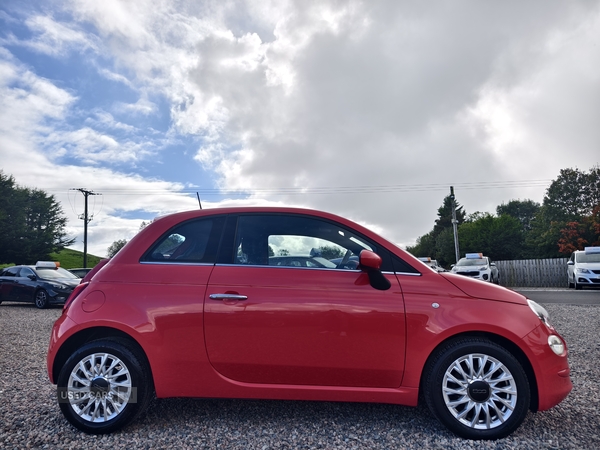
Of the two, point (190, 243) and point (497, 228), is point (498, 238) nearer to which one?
point (497, 228)

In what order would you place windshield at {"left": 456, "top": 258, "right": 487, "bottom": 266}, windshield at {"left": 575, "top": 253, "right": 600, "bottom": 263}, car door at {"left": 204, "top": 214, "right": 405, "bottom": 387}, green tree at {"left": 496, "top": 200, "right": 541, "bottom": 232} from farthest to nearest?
green tree at {"left": 496, "top": 200, "right": 541, "bottom": 232} → windshield at {"left": 456, "top": 258, "right": 487, "bottom": 266} → windshield at {"left": 575, "top": 253, "right": 600, "bottom": 263} → car door at {"left": 204, "top": 214, "right": 405, "bottom": 387}

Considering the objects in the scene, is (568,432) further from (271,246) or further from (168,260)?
(168,260)

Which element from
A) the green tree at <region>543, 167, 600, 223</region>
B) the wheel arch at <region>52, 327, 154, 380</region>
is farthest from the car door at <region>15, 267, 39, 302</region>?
the green tree at <region>543, 167, 600, 223</region>

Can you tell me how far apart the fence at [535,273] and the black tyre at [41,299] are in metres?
25.1

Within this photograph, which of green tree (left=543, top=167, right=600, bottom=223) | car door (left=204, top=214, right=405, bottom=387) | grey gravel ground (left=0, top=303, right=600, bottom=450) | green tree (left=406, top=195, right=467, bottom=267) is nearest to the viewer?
grey gravel ground (left=0, top=303, right=600, bottom=450)

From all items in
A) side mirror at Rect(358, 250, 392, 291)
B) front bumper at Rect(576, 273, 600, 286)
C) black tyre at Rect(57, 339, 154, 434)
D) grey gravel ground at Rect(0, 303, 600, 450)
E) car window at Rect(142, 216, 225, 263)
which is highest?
car window at Rect(142, 216, 225, 263)

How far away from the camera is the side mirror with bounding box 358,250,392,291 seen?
320 cm

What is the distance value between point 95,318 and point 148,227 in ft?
2.66

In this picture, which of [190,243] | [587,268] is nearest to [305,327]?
[190,243]

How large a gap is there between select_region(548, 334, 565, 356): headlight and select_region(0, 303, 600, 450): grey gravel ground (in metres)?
0.57

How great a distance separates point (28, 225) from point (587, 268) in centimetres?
5234

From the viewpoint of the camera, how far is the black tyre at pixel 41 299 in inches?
570

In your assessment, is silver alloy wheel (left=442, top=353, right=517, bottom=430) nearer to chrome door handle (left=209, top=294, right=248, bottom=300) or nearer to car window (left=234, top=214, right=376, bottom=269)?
car window (left=234, top=214, right=376, bottom=269)

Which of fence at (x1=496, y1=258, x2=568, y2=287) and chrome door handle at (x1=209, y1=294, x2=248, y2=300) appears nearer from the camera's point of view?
chrome door handle at (x1=209, y1=294, x2=248, y2=300)
